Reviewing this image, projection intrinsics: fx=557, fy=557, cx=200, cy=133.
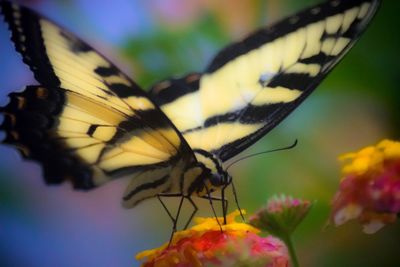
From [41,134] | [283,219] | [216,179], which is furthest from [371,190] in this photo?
[41,134]

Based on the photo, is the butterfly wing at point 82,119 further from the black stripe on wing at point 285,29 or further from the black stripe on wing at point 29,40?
the black stripe on wing at point 285,29

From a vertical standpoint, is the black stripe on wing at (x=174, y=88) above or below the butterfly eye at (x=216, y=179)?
above

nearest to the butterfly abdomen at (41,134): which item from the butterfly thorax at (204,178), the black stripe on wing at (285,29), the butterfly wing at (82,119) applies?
the butterfly wing at (82,119)

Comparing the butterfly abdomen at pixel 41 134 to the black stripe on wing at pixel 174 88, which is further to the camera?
the black stripe on wing at pixel 174 88

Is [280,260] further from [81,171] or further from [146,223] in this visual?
[146,223]

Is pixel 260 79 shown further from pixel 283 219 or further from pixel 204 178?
pixel 283 219

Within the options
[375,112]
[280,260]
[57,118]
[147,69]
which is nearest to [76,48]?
[57,118]

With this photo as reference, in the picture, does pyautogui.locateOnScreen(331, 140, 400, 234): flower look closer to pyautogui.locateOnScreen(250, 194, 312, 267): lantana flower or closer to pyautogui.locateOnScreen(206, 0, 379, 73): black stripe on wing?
pyautogui.locateOnScreen(250, 194, 312, 267): lantana flower
